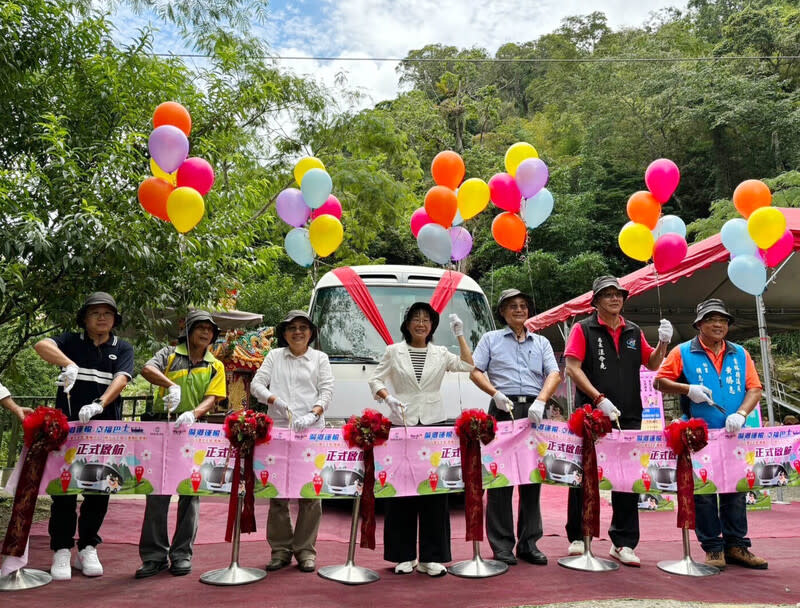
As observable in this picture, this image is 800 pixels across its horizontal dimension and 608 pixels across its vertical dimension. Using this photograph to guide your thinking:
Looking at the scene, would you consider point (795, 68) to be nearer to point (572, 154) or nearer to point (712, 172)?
point (712, 172)

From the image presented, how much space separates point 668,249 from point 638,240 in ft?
0.86

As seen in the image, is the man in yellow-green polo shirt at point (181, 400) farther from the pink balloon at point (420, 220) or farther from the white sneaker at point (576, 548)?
the pink balloon at point (420, 220)

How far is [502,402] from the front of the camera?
4.76 metres

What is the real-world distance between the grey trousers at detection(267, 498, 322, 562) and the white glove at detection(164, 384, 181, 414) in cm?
92

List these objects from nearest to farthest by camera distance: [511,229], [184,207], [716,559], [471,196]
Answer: [716,559] < [184,207] < [511,229] < [471,196]

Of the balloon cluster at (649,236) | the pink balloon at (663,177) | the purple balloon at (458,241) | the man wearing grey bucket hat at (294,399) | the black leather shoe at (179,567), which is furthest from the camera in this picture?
the purple balloon at (458,241)

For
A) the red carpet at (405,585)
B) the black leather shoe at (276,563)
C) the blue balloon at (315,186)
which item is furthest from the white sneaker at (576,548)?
the blue balloon at (315,186)

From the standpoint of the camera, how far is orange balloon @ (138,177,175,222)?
207 inches

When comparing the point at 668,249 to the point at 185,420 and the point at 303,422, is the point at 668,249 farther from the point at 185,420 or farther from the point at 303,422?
the point at 185,420

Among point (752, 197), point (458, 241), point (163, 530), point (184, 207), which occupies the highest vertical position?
point (752, 197)

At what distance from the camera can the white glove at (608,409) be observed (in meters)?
4.77

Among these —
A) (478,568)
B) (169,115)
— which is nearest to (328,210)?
(169,115)

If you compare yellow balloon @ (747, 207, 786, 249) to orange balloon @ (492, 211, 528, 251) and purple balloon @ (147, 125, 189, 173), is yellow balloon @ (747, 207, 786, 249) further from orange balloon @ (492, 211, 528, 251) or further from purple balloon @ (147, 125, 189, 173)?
purple balloon @ (147, 125, 189, 173)

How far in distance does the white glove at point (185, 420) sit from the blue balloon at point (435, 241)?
272cm
